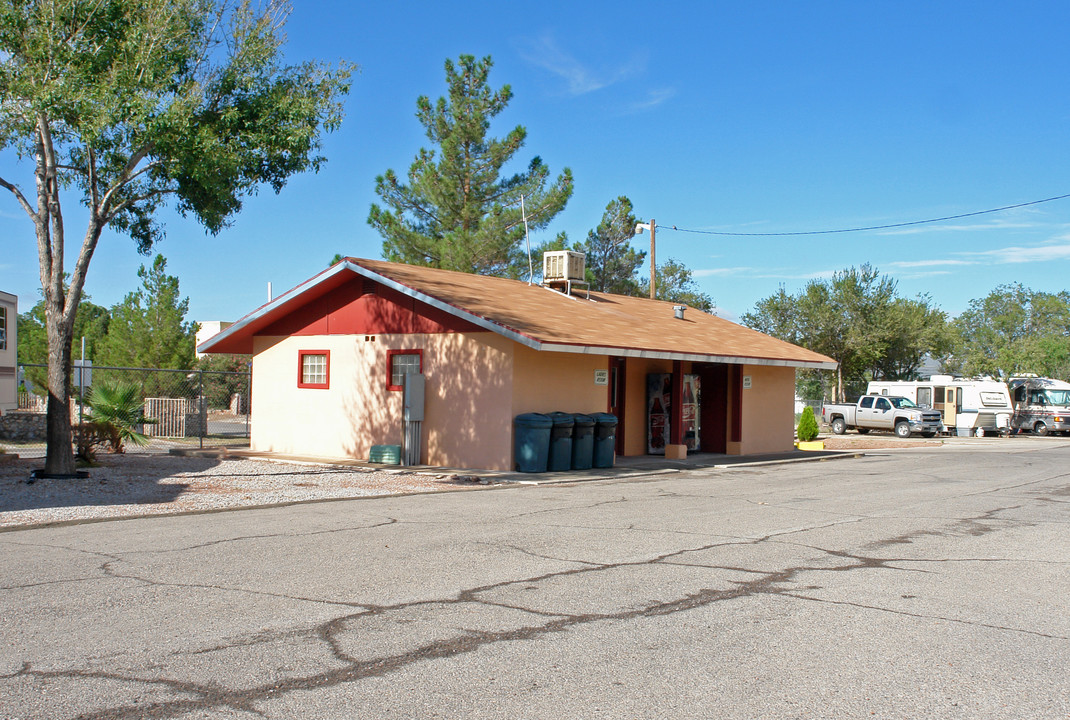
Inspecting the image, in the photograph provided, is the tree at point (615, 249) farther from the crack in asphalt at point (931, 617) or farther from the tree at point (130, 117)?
the crack in asphalt at point (931, 617)

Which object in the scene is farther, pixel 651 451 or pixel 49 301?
pixel 651 451

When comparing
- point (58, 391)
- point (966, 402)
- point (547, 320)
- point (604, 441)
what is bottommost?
point (604, 441)

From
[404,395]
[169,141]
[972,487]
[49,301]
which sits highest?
[169,141]

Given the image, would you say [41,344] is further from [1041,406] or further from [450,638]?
[1041,406]

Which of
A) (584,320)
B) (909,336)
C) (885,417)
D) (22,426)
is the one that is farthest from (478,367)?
(909,336)

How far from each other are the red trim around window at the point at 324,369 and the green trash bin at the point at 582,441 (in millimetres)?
5947

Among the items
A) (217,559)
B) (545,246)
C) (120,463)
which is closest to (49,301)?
(120,463)

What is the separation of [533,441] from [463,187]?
68.3ft

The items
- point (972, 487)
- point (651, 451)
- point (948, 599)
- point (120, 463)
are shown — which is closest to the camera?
point (948, 599)

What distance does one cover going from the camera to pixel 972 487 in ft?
53.2

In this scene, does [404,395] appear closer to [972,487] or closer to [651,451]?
[651,451]

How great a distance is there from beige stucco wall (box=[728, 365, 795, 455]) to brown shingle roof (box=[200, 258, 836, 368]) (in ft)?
2.39

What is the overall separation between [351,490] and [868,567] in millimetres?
8506

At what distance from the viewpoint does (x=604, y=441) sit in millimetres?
18750
